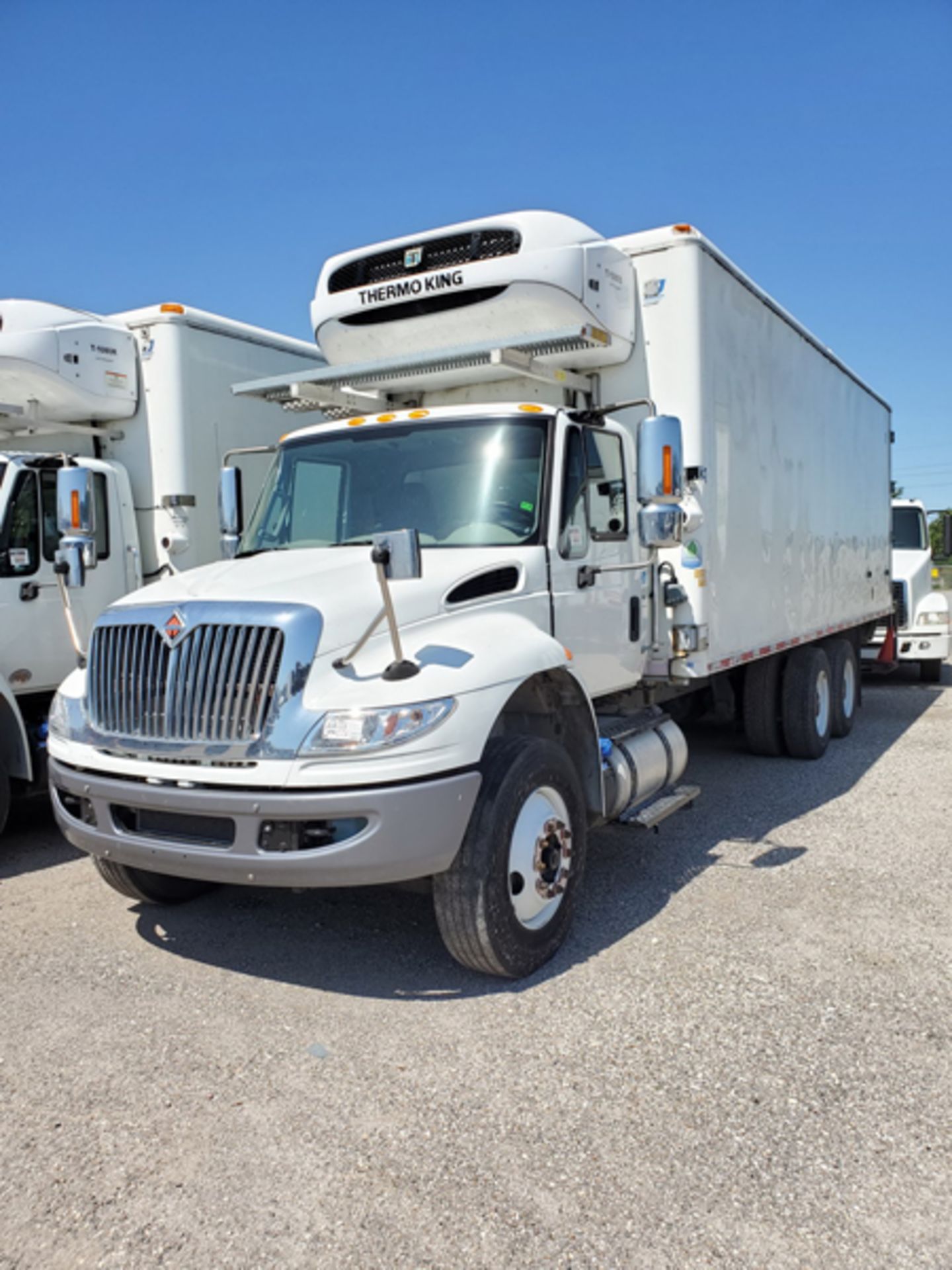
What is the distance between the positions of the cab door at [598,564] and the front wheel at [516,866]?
2.88ft

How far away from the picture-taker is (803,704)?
8781 millimetres

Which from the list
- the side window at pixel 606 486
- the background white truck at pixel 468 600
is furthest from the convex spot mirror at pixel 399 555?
the side window at pixel 606 486

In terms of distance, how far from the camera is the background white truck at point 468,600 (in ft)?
12.5

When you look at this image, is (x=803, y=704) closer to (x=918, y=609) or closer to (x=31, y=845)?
(x=31, y=845)

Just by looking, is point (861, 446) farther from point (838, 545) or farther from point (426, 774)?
point (426, 774)

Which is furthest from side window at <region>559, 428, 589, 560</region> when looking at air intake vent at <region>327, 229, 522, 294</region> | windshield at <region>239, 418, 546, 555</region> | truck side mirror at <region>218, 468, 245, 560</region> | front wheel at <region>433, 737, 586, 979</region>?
truck side mirror at <region>218, 468, 245, 560</region>

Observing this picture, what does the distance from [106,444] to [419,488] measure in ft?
12.0

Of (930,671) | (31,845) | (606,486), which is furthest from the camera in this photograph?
(930,671)

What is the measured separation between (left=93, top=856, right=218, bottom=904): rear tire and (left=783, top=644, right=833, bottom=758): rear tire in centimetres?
555

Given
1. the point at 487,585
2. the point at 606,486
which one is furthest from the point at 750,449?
the point at 487,585

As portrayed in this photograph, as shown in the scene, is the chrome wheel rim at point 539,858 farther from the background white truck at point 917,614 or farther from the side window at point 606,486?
the background white truck at point 917,614

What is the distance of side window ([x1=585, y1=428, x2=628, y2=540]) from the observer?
534cm

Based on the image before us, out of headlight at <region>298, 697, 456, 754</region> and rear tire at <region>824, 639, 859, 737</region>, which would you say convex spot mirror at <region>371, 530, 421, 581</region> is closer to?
headlight at <region>298, 697, 456, 754</region>

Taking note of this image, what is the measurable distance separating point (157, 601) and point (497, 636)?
1.49m
